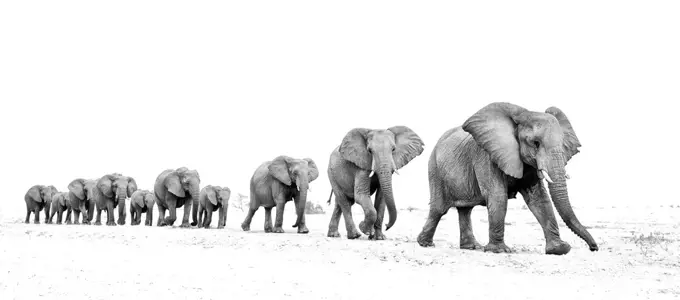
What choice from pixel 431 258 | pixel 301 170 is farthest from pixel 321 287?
pixel 301 170

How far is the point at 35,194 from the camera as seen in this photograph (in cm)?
3609

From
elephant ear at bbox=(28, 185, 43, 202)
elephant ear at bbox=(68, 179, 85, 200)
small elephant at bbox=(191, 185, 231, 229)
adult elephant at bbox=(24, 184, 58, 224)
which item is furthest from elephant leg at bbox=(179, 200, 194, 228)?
elephant ear at bbox=(28, 185, 43, 202)

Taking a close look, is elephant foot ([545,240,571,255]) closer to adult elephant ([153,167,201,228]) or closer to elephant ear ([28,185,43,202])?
adult elephant ([153,167,201,228])

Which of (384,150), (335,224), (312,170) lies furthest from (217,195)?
(384,150)

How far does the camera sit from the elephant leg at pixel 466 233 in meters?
13.4

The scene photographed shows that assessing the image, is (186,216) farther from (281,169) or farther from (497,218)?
(497,218)

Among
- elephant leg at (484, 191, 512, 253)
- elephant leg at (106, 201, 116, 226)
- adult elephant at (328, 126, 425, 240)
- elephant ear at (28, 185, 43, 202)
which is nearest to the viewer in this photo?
elephant leg at (484, 191, 512, 253)

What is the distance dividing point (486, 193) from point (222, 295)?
19.2ft

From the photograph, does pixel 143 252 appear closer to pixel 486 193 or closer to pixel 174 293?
pixel 174 293

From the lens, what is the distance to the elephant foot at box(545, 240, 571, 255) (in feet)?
38.5

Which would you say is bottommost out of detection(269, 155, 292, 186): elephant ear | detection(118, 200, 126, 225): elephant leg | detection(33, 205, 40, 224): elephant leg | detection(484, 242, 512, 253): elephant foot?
detection(33, 205, 40, 224): elephant leg

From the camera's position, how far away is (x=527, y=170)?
1206cm

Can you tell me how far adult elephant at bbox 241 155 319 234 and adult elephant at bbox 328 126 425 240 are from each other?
2.33 metres

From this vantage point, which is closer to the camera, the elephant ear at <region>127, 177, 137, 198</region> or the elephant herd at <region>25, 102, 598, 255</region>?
the elephant herd at <region>25, 102, 598, 255</region>
